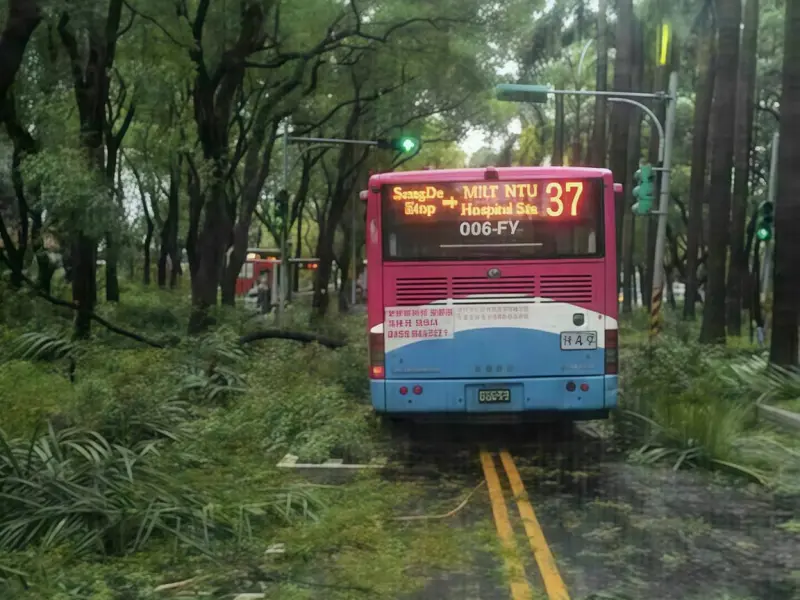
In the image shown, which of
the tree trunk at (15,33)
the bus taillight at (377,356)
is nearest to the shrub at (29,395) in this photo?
the tree trunk at (15,33)

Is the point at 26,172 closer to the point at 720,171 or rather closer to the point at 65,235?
the point at 65,235

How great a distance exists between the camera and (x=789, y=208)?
16.4 metres

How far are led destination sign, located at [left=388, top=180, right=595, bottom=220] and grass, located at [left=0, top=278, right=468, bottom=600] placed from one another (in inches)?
115

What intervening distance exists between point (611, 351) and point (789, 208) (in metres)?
5.94

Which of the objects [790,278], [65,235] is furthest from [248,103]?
[790,278]

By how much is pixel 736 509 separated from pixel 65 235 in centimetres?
1539

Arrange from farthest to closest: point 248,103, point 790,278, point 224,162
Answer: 1. point 248,103
2. point 224,162
3. point 790,278

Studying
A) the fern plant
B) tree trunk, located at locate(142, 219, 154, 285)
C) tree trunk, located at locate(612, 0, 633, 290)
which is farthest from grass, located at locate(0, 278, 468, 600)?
tree trunk, located at locate(142, 219, 154, 285)

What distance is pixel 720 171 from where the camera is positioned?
75.9 ft

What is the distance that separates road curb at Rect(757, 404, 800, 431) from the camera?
1334 centimetres

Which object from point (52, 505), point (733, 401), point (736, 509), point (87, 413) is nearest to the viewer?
point (52, 505)

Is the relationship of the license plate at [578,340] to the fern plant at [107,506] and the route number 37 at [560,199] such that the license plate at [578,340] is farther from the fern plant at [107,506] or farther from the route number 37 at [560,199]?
the fern plant at [107,506]

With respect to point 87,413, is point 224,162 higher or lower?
higher

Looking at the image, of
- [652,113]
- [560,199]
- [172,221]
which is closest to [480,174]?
[560,199]
